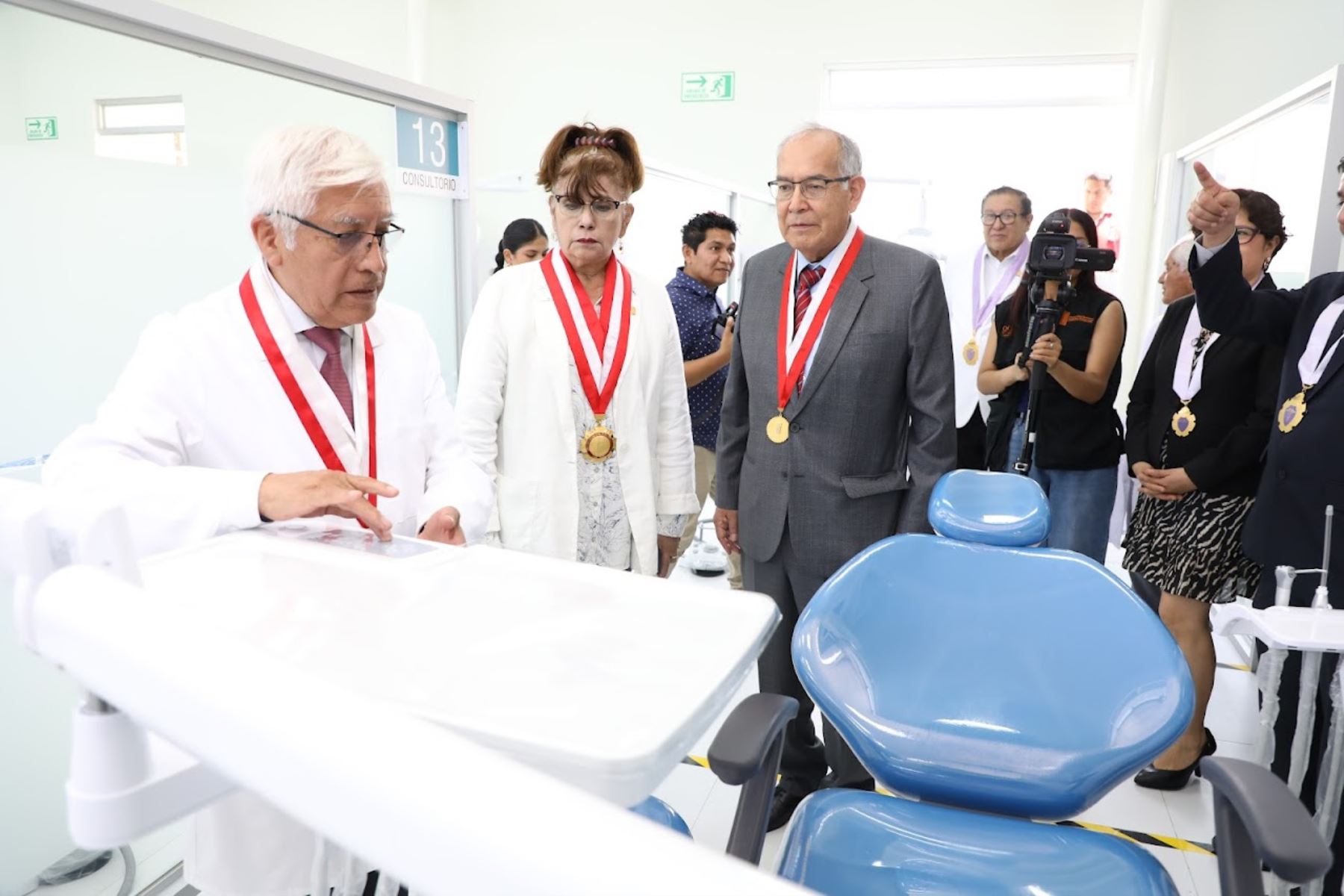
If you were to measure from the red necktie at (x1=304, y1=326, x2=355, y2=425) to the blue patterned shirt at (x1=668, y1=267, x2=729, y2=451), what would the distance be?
2087 mm

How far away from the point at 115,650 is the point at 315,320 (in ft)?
3.47

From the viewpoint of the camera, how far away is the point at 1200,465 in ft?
7.57

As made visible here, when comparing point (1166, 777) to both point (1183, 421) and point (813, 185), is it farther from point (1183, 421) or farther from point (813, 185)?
point (813, 185)

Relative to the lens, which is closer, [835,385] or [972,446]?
[835,385]

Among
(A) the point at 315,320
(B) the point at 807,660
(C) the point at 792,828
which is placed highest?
(A) the point at 315,320

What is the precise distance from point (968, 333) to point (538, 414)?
2.26 m

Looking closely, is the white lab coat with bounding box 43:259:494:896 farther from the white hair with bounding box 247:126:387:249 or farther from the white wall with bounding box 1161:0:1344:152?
the white wall with bounding box 1161:0:1344:152

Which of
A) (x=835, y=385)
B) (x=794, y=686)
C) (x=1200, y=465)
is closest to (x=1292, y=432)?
(x=1200, y=465)

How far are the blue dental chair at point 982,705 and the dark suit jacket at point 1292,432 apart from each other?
2.38ft

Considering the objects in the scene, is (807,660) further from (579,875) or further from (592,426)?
(579,875)

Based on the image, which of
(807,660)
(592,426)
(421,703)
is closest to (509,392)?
(592,426)

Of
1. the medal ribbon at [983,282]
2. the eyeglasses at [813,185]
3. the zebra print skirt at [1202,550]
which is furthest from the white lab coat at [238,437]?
the medal ribbon at [983,282]

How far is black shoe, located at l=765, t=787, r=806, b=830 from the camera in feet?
7.30

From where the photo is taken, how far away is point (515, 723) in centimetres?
48
